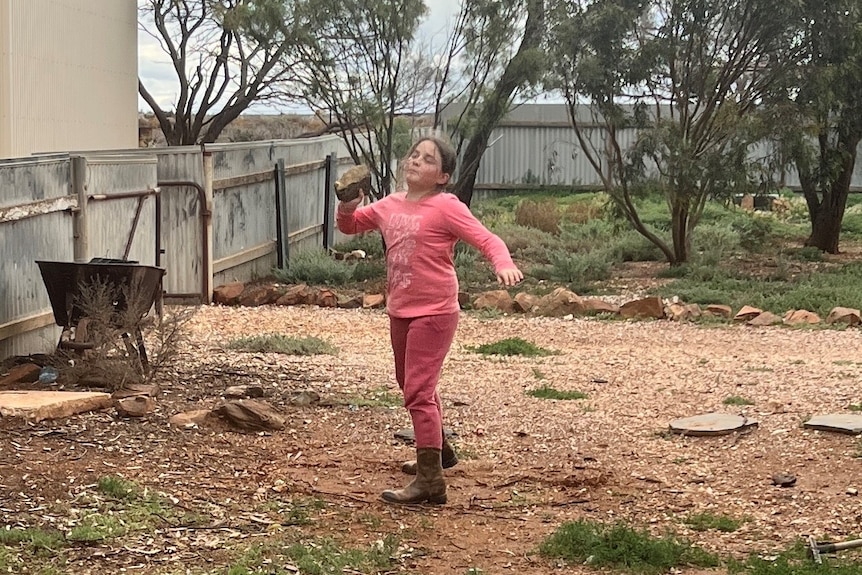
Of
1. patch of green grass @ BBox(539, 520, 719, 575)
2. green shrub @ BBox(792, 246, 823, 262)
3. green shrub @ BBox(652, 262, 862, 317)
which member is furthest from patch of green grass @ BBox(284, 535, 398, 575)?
green shrub @ BBox(792, 246, 823, 262)

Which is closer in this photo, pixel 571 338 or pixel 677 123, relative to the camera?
pixel 571 338

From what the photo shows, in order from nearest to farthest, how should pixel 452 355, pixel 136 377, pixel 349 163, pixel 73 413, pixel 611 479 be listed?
pixel 611 479 < pixel 73 413 < pixel 136 377 < pixel 452 355 < pixel 349 163

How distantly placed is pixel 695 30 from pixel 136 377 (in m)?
10.7

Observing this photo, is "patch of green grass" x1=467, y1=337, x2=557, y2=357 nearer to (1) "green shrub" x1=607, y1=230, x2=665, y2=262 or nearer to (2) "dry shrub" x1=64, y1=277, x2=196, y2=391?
(2) "dry shrub" x1=64, y1=277, x2=196, y2=391

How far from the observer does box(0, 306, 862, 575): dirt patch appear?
502 centimetres

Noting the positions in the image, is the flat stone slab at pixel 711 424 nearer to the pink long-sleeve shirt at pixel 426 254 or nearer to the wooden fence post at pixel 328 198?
the pink long-sleeve shirt at pixel 426 254

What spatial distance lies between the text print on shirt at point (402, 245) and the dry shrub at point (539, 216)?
15.4 metres

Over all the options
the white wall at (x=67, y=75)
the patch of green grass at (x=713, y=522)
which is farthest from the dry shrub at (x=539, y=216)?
the patch of green grass at (x=713, y=522)

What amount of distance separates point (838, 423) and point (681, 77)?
10276 millimetres

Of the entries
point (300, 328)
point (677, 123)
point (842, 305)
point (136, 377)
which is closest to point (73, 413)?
point (136, 377)

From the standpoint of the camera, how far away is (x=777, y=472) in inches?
244

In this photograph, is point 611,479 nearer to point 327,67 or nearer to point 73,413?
point 73,413

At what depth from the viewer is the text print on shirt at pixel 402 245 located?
18.4 feet

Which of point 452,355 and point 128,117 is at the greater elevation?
point 128,117
